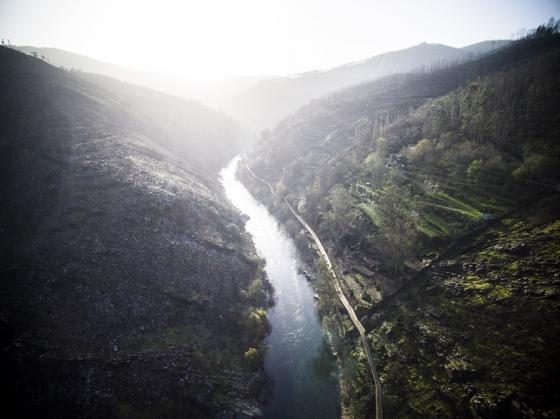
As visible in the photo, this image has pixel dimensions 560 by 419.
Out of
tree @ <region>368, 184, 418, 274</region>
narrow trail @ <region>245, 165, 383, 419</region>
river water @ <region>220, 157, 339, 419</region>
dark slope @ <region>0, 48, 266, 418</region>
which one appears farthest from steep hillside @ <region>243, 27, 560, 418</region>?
dark slope @ <region>0, 48, 266, 418</region>

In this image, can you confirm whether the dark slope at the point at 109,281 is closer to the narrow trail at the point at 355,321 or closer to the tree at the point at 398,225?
the narrow trail at the point at 355,321

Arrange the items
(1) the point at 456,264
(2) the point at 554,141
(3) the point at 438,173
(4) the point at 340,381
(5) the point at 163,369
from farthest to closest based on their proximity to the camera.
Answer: (3) the point at 438,173 → (2) the point at 554,141 → (1) the point at 456,264 → (4) the point at 340,381 → (5) the point at 163,369

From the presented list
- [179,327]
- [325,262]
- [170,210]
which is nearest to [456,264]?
[325,262]

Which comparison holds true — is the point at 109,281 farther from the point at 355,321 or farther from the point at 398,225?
the point at 398,225

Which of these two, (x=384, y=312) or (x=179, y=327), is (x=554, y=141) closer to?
(x=384, y=312)

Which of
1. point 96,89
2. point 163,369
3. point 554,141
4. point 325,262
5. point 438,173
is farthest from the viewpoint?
point 96,89

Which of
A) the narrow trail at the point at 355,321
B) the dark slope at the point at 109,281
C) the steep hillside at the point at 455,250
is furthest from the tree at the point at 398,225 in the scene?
the dark slope at the point at 109,281

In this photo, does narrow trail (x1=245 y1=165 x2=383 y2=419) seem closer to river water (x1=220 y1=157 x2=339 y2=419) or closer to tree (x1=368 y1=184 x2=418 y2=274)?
river water (x1=220 y1=157 x2=339 y2=419)
